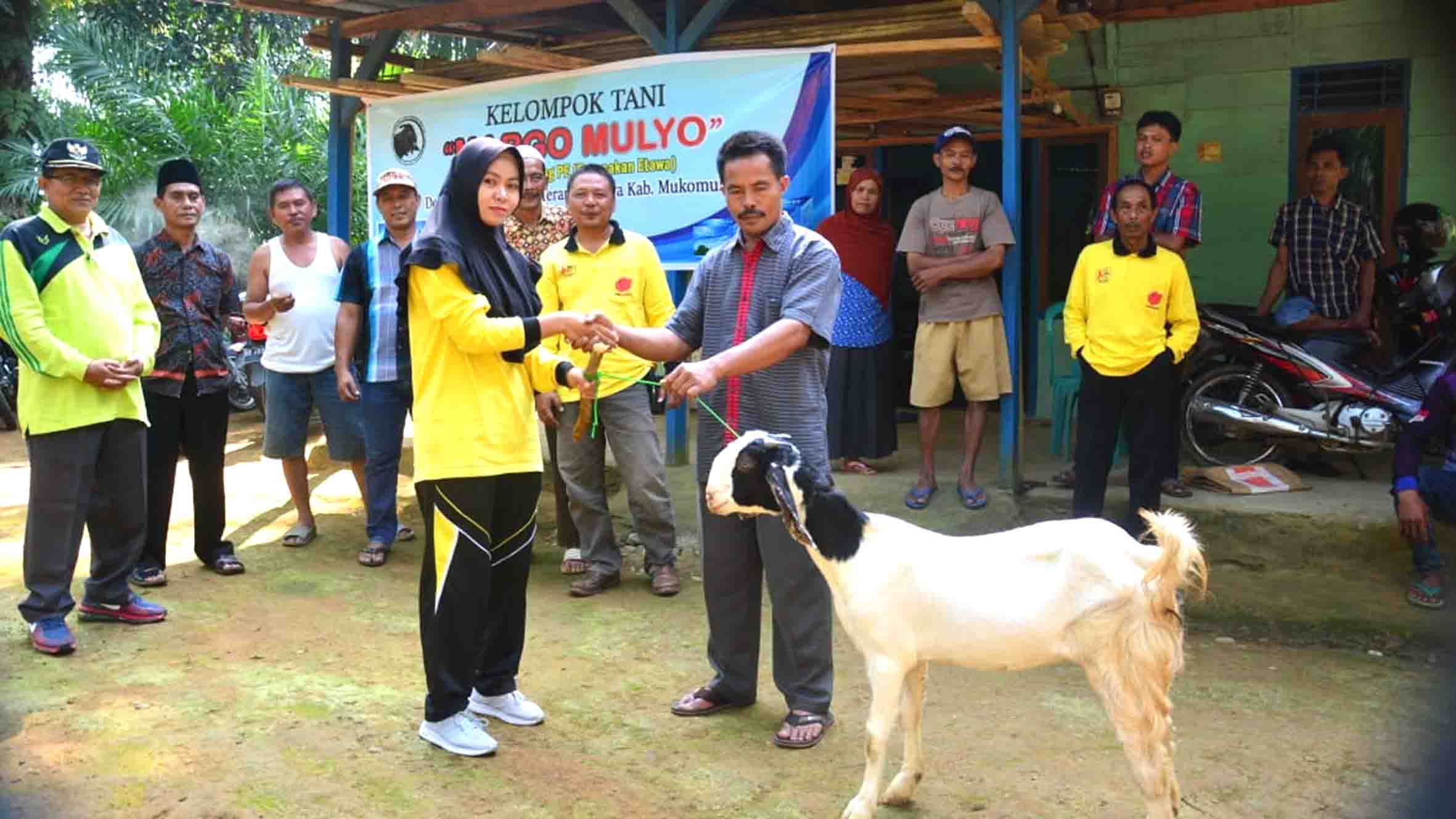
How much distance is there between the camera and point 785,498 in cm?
337

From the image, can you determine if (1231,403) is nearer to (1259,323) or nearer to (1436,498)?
(1259,323)

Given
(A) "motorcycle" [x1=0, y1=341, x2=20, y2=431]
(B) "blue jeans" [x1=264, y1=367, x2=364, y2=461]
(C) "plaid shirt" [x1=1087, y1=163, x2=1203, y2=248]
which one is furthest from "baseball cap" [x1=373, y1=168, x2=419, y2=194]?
(A) "motorcycle" [x1=0, y1=341, x2=20, y2=431]

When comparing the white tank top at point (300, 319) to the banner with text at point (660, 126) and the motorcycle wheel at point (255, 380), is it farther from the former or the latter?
the motorcycle wheel at point (255, 380)

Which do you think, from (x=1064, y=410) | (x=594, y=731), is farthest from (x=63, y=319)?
(x=1064, y=410)

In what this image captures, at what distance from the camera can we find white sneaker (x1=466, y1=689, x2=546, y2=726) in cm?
412

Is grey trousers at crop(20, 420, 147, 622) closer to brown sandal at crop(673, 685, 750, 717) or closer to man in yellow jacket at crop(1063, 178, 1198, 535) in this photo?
→ brown sandal at crop(673, 685, 750, 717)

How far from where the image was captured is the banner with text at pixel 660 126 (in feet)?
21.0

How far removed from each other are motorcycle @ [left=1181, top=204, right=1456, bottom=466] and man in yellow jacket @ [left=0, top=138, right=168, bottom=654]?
5.46 metres

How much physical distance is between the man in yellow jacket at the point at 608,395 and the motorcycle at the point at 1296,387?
10.4ft

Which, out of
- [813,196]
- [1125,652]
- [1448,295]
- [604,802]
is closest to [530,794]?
[604,802]

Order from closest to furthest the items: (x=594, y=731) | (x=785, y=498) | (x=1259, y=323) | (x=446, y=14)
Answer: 1. (x=785, y=498)
2. (x=594, y=731)
3. (x=1259, y=323)
4. (x=446, y=14)

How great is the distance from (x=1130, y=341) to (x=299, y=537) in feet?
15.0

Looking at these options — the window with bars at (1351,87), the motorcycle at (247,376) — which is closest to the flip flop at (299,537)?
the motorcycle at (247,376)

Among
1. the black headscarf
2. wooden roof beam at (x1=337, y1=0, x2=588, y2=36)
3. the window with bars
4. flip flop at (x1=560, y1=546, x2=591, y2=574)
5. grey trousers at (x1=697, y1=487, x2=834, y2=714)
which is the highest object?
wooden roof beam at (x1=337, y1=0, x2=588, y2=36)
